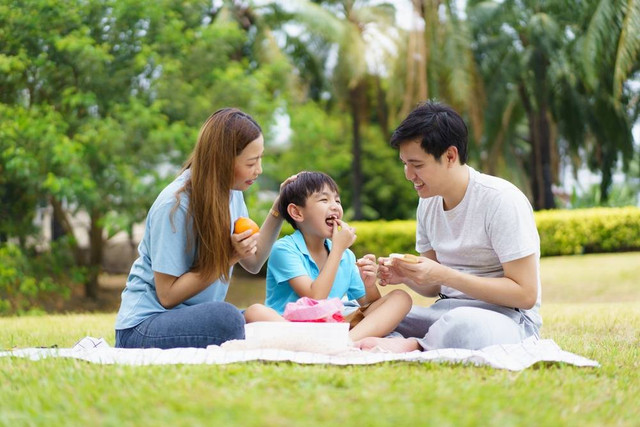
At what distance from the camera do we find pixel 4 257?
13.4 metres

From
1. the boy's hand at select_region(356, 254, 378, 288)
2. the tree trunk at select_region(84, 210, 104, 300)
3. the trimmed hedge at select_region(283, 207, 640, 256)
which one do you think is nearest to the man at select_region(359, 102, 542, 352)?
the boy's hand at select_region(356, 254, 378, 288)

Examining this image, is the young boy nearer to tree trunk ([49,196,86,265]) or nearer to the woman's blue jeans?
the woman's blue jeans

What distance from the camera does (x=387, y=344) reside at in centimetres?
442

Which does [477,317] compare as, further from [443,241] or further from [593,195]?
[593,195]

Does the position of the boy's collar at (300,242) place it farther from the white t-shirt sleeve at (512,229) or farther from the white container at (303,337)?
the white t-shirt sleeve at (512,229)

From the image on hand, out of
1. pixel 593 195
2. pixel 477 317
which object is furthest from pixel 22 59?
pixel 593 195

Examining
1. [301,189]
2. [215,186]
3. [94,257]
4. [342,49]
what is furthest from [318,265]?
[342,49]

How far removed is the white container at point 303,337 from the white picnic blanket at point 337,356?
59mm

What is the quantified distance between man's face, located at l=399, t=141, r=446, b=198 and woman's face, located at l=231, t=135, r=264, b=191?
32.1 inches

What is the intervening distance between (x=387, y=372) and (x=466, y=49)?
17401 mm

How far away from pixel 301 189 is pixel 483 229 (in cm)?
119

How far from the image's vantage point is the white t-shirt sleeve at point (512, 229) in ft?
13.6

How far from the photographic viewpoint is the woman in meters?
4.23

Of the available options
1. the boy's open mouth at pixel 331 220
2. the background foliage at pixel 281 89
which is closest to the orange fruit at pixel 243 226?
the boy's open mouth at pixel 331 220
